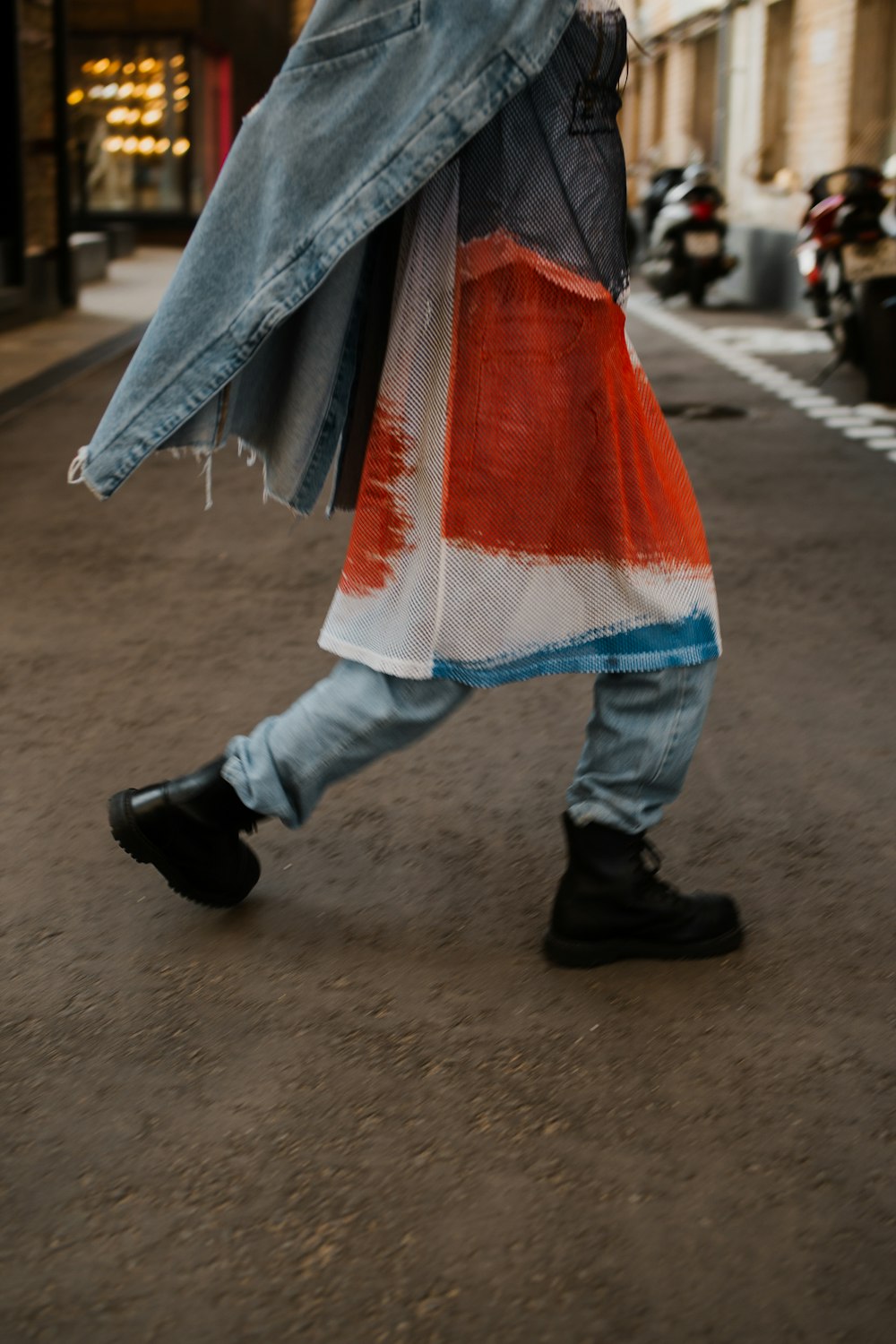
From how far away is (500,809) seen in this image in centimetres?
362

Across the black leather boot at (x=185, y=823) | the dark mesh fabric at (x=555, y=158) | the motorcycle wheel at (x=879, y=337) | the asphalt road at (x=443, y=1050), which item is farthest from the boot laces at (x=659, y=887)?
the motorcycle wheel at (x=879, y=337)

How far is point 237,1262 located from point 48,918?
1.15m

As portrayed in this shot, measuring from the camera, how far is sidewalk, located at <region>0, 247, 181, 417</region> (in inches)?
431

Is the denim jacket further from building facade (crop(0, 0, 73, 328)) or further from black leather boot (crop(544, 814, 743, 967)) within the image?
building facade (crop(0, 0, 73, 328))

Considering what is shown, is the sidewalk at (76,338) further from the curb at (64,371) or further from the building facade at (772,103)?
the building facade at (772,103)

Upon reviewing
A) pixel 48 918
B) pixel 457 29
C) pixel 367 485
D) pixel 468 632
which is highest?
pixel 457 29

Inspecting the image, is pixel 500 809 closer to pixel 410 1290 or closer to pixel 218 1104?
pixel 218 1104

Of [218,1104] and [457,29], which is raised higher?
[457,29]

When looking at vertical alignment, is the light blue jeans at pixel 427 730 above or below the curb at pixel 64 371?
above

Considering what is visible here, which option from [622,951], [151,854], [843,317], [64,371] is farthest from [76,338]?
[622,951]

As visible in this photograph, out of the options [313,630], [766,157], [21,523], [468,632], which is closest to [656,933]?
[468,632]

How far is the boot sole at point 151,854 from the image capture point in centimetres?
289

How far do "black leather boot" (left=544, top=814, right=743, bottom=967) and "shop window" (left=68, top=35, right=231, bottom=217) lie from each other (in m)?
30.4

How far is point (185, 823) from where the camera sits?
2898 mm
